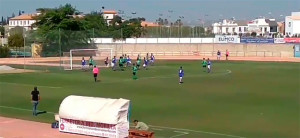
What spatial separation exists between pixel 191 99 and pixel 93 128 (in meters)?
11.6

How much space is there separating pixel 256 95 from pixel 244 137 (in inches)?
510

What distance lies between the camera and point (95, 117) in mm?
19250

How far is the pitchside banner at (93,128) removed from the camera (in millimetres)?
18859

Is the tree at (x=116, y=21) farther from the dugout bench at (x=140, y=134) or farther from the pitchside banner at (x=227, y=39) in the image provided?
the dugout bench at (x=140, y=134)

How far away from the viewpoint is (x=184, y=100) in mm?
29625

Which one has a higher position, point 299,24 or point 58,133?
point 299,24

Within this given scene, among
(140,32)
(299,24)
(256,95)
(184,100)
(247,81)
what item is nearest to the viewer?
(184,100)

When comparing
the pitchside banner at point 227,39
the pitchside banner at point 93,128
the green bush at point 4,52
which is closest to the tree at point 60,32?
the green bush at point 4,52

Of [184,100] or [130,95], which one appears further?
[130,95]

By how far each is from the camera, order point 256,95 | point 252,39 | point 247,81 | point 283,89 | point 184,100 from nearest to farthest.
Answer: point 184,100, point 256,95, point 283,89, point 247,81, point 252,39

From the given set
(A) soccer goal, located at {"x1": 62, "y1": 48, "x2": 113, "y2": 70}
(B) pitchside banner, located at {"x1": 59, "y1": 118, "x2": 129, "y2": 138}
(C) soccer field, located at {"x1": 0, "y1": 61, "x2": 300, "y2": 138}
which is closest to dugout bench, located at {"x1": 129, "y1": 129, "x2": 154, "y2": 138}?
(B) pitchside banner, located at {"x1": 59, "y1": 118, "x2": 129, "y2": 138}

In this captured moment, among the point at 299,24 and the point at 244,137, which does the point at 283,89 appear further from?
the point at 299,24

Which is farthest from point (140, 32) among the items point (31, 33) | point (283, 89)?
point (283, 89)

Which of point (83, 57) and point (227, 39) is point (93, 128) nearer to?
point (83, 57)
